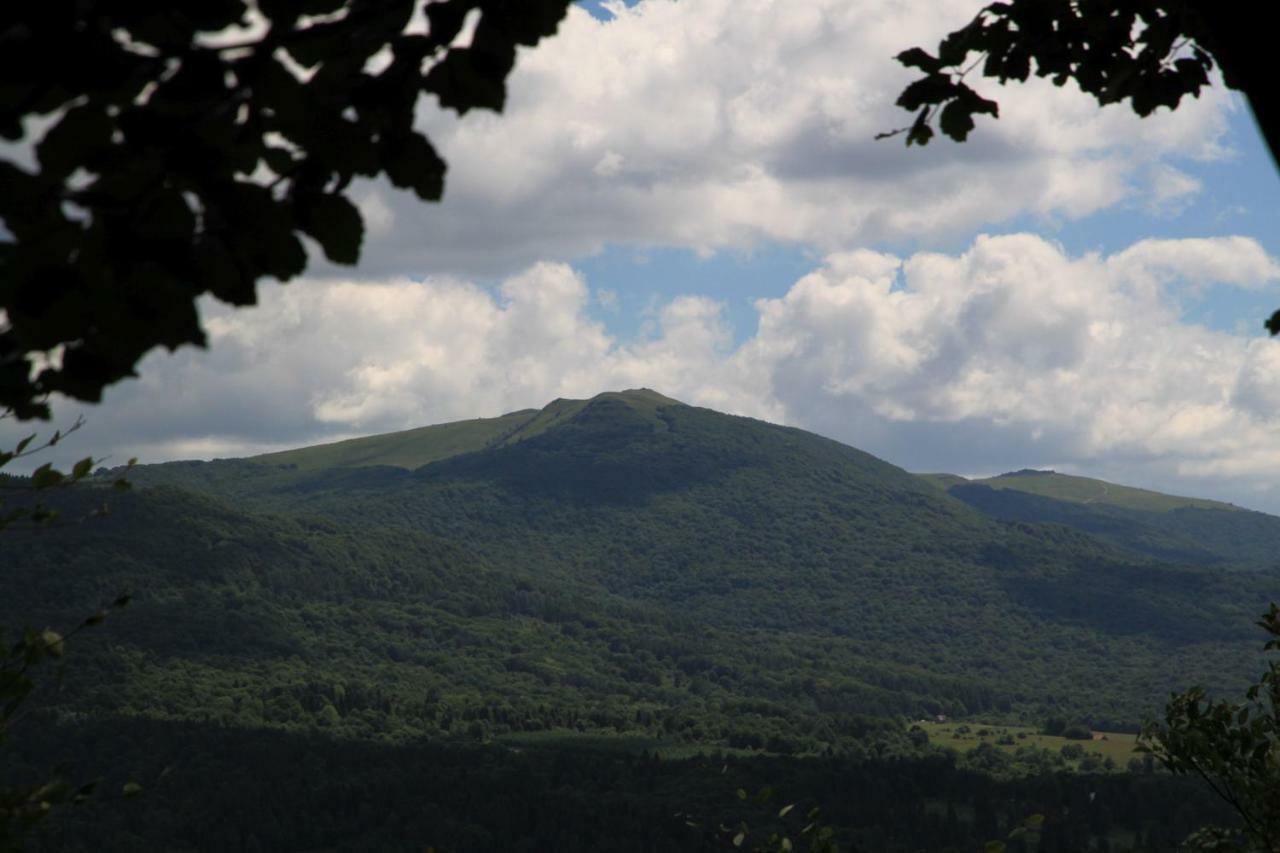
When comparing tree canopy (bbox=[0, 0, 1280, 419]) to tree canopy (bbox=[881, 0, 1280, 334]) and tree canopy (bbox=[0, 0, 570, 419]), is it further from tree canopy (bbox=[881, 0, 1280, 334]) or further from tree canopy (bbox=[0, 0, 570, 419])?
tree canopy (bbox=[881, 0, 1280, 334])

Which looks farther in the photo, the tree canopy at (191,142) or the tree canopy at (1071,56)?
the tree canopy at (1071,56)

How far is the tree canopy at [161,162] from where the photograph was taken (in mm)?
1854

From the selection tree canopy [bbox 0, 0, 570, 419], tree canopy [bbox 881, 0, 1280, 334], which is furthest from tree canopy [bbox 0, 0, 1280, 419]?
tree canopy [bbox 881, 0, 1280, 334]

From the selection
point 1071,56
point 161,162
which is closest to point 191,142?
point 161,162

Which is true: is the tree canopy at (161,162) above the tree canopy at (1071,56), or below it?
below

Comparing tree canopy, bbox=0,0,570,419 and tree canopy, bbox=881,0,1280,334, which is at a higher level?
tree canopy, bbox=881,0,1280,334

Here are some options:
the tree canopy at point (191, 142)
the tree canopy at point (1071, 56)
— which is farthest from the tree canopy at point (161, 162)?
the tree canopy at point (1071, 56)

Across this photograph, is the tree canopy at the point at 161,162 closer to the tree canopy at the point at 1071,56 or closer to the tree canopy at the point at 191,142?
the tree canopy at the point at 191,142

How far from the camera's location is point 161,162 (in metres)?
1.97

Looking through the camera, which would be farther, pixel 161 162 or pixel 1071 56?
pixel 1071 56

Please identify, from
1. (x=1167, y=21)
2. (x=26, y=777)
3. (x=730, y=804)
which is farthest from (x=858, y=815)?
(x=1167, y=21)

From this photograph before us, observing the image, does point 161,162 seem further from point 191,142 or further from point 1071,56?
point 1071,56

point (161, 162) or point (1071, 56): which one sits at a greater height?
point (1071, 56)

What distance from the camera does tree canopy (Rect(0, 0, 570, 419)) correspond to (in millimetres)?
1854
